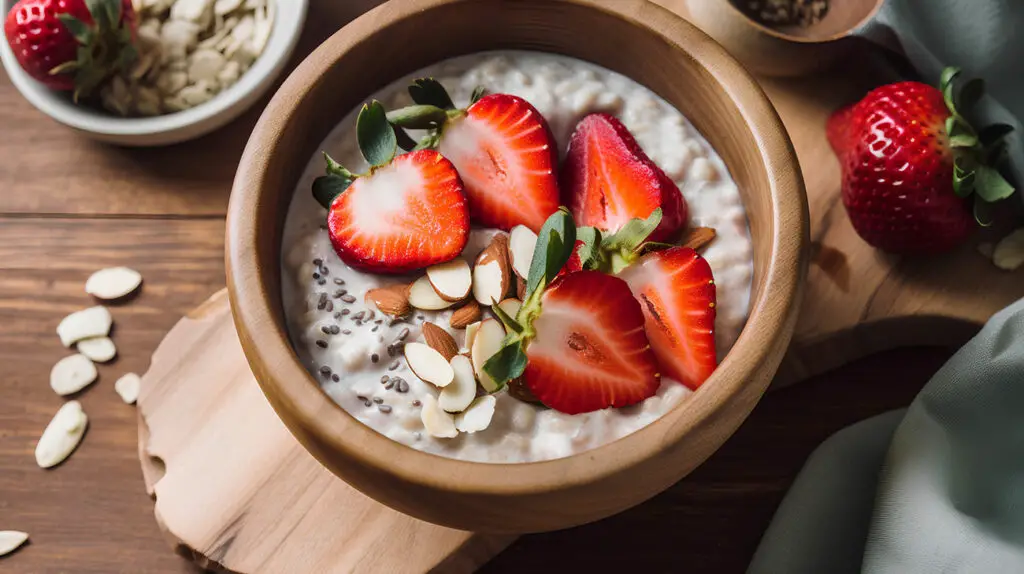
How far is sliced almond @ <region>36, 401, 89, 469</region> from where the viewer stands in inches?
49.8

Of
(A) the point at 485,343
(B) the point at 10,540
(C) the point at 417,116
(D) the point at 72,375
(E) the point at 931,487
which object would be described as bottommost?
(B) the point at 10,540

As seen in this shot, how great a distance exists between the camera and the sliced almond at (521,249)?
1060 millimetres

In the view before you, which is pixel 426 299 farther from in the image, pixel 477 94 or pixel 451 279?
pixel 477 94

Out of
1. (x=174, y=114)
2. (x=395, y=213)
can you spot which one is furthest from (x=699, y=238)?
(x=174, y=114)

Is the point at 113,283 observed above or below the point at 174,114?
below

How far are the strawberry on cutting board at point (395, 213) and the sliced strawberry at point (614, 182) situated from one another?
0.45 feet

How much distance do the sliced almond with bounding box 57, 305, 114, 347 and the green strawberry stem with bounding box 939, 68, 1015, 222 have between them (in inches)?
39.7

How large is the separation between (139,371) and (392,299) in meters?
0.43

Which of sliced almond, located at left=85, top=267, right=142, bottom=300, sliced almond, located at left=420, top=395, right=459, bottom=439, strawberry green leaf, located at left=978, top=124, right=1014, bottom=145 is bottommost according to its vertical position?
sliced almond, located at left=85, top=267, right=142, bottom=300

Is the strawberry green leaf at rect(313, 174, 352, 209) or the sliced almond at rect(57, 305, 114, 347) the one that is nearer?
the strawberry green leaf at rect(313, 174, 352, 209)

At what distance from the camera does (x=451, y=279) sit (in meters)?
1.05

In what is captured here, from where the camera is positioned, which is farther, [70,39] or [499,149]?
[70,39]

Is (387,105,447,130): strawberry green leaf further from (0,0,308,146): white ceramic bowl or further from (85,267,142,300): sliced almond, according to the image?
(85,267,142,300): sliced almond

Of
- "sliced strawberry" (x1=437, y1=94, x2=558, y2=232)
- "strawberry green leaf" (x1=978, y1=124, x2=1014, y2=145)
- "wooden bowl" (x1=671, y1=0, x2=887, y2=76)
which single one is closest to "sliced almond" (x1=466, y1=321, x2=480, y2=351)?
"sliced strawberry" (x1=437, y1=94, x2=558, y2=232)
